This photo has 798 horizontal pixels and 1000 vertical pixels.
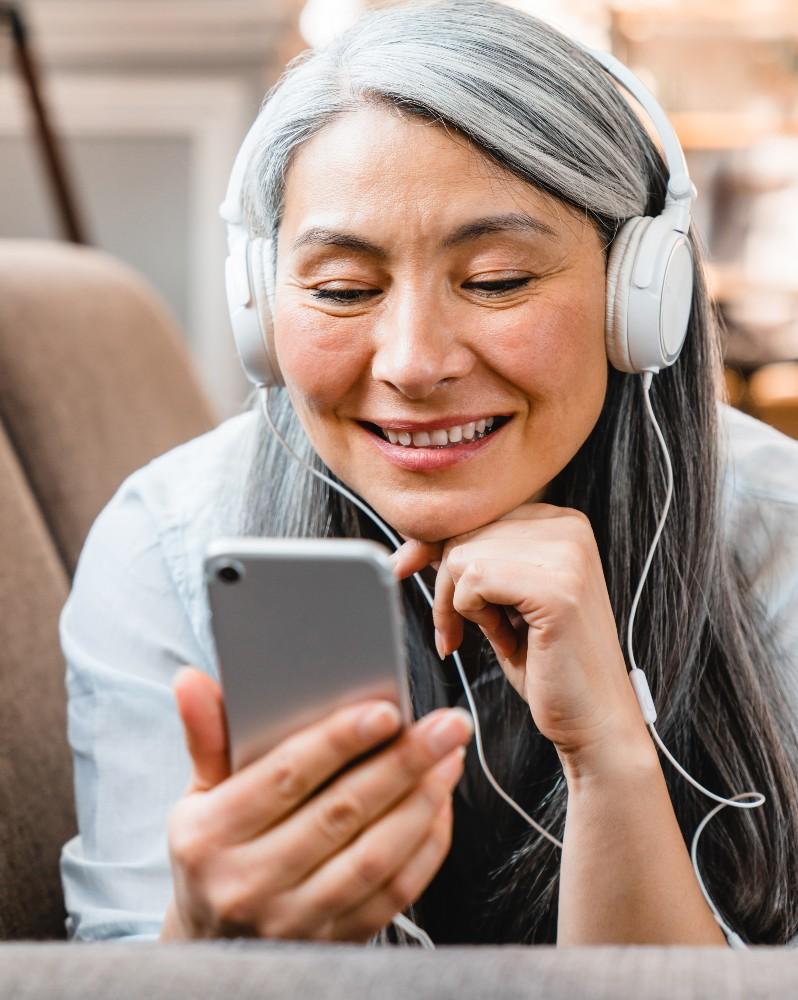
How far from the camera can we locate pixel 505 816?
101cm

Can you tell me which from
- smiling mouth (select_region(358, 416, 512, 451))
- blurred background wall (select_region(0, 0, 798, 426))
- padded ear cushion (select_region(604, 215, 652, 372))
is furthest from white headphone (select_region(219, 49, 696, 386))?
blurred background wall (select_region(0, 0, 798, 426))

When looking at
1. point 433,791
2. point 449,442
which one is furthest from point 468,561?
point 433,791

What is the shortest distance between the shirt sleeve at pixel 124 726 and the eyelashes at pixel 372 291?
32 cm

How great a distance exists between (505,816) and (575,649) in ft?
1.15

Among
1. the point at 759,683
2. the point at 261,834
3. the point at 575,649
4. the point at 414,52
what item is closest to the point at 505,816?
the point at 759,683

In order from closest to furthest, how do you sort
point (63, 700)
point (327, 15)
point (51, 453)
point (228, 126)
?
point (63, 700)
point (51, 453)
point (228, 126)
point (327, 15)

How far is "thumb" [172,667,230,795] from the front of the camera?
1.84 feet

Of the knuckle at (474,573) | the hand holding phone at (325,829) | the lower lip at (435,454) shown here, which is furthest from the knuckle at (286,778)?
the lower lip at (435,454)

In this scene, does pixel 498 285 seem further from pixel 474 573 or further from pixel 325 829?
pixel 325 829

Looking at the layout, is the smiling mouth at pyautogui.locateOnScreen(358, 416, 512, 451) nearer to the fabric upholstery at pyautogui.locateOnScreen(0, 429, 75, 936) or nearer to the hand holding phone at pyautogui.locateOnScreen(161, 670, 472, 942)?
the hand holding phone at pyautogui.locateOnScreen(161, 670, 472, 942)

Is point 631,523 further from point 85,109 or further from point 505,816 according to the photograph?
point 85,109

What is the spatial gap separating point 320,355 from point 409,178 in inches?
5.4

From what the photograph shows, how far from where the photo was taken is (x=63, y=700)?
3.61 ft

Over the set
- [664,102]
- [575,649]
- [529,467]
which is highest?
[664,102]
